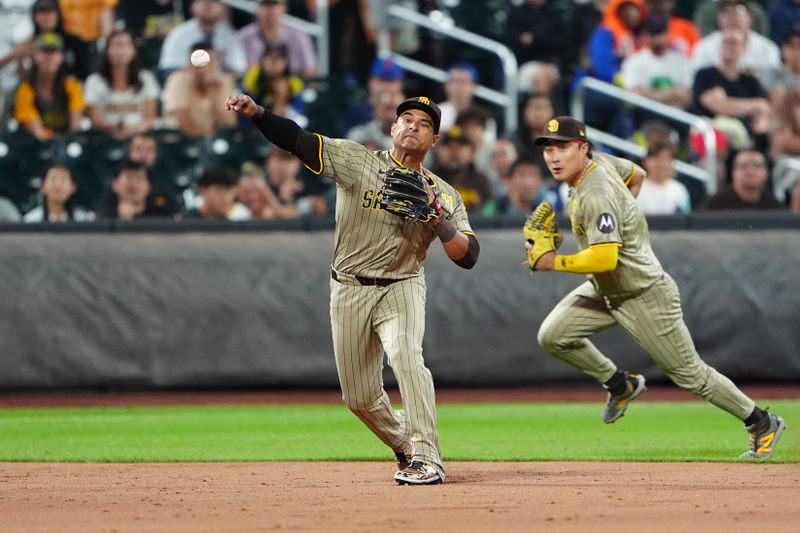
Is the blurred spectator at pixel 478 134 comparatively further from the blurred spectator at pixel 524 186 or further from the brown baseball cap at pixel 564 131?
the brown baseball cap at pixel 564 131

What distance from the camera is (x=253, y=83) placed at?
51.1ft

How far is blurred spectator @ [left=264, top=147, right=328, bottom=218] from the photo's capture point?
14.3m

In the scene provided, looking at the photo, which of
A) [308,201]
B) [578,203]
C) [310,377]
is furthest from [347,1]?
[578,203]

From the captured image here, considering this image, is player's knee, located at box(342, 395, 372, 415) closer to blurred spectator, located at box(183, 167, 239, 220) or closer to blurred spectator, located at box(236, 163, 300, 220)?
blurred spectator, located at box(183, 167, 239, 220)

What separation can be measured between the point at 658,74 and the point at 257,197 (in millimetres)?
5252

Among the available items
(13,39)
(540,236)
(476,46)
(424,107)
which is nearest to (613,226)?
(540,236)

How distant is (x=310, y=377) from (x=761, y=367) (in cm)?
429

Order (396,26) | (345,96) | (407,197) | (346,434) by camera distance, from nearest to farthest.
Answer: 1. (407,197)
2. (346,434)
3. (345,96)
4. (396,26)

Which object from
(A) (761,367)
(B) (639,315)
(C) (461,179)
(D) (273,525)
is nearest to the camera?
(D) (273,525)

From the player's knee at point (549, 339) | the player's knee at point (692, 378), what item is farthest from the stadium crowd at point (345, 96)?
the player's knee at point (692, 378)

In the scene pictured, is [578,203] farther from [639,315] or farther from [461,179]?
[461,179]

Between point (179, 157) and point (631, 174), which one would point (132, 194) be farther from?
point (631, 174)

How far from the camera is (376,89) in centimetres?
1525

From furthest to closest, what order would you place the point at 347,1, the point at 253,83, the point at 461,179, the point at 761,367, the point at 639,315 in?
the point at 347,1 < the point at 253,83 < the point at 461,179 < the point at 761,367 < the point at 639,315
